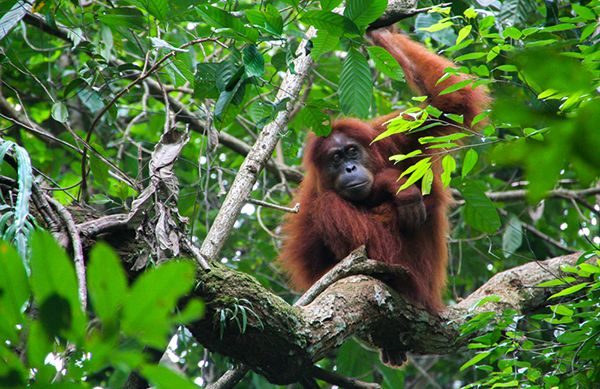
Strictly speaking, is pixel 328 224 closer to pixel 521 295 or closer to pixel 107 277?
pixel 521 295

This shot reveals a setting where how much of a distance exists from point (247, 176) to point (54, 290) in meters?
2.33

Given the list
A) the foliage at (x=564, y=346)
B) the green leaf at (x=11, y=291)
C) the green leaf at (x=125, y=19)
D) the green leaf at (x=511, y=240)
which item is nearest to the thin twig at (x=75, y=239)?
the green leaf at (x=11, y=291)

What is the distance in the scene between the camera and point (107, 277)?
637mm

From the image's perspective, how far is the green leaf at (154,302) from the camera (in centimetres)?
61

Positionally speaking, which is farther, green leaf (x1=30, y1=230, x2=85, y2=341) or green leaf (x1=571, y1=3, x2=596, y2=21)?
green leaf (x1=571, y1=3, x2=596, y2=21)

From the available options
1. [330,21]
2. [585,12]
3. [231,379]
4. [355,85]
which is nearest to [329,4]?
[330,21]

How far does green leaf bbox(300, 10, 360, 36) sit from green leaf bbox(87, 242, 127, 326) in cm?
157

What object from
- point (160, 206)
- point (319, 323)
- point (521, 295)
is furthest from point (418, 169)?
point (521, 295)

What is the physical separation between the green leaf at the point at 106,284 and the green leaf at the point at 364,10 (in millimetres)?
1778

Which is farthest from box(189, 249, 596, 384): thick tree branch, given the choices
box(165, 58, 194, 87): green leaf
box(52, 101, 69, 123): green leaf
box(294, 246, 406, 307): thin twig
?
box(52, 101, 69, 123): green leaf

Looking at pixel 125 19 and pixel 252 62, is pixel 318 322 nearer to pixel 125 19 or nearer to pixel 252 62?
pixel 252 62

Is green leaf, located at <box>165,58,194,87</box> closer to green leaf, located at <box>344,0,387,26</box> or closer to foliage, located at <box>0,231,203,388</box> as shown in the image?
green leaf, located at <box>344,0,387,26</box>

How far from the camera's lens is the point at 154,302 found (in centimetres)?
62

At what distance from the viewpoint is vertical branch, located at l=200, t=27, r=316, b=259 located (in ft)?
9.05
